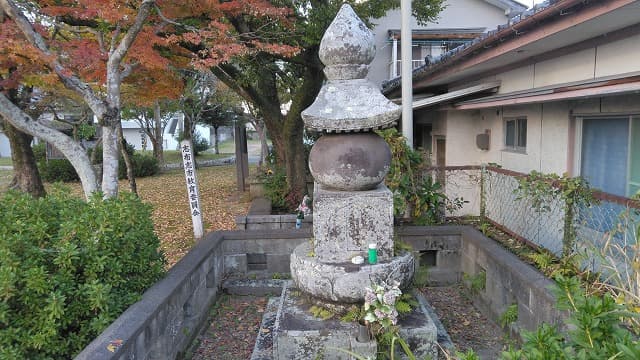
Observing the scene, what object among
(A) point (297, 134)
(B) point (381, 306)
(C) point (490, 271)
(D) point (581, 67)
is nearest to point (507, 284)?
(C) point (490, 271)

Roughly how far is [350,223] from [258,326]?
2000mm

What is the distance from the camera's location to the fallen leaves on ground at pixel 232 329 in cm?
455

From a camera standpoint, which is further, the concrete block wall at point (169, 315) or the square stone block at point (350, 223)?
the square stone block at point (350, 223)

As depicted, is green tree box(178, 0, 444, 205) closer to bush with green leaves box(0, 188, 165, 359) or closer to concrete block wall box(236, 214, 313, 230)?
concrete block wall box(236, 214, 313, 230)

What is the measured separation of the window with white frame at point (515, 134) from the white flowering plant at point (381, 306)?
521cm

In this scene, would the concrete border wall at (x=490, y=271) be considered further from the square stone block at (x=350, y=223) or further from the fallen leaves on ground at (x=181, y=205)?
the fallen leaves on ground at (x=181, y=205)

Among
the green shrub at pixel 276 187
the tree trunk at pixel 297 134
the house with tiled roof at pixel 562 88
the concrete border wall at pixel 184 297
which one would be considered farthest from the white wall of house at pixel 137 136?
the concrete border wall at pixel 184 297

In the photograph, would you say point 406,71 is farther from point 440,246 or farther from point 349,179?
point 349,179

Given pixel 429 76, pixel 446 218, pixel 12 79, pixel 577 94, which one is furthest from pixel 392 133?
pixel 12 79

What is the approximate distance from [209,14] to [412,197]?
17.8 ft

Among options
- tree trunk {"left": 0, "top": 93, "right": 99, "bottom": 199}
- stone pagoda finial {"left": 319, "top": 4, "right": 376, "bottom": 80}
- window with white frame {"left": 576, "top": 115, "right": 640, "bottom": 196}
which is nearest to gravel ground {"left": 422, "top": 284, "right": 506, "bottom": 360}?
window with white frame {"left": 576, "top": 115, "right": 640, "bottom": 196}

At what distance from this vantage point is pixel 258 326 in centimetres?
516

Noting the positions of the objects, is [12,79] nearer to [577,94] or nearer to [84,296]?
[84,296]

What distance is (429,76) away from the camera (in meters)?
9.23
